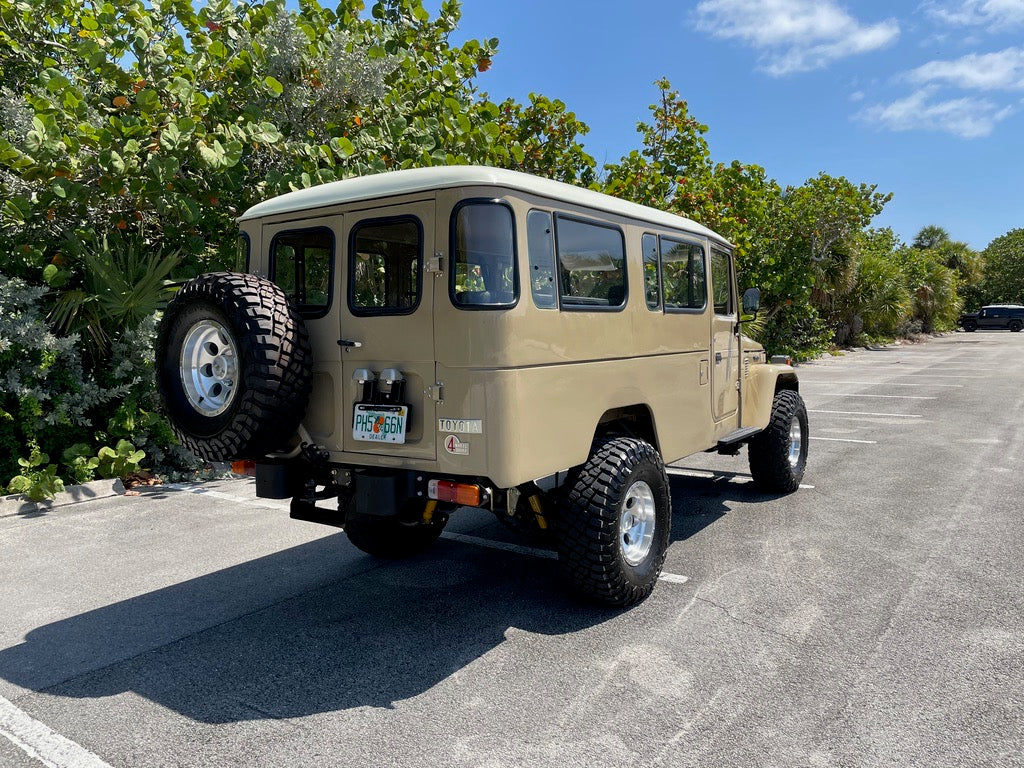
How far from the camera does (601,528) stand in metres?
3.93

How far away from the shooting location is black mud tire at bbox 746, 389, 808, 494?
6.56 meters

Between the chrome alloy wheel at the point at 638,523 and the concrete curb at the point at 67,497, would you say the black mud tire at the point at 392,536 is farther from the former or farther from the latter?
the concrete curb at the point at 67,497

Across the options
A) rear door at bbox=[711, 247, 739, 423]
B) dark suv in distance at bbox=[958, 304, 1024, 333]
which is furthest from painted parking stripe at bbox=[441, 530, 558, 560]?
dark suv in distance at bbox=[958, 304, 1024, 333]

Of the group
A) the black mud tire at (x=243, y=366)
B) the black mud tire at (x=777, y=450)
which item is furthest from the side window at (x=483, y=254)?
the black mud tire at (x=777, y=450)

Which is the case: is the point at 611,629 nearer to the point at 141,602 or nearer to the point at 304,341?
the point at 304,341

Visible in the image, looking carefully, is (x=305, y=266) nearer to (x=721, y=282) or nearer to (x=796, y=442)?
(x=721, y=282)

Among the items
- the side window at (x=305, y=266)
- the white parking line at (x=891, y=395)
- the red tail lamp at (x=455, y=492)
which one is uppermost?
the side window at (x=305, y=266)

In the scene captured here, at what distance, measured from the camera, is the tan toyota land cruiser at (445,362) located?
11.9 ft

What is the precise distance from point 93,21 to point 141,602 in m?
6.06

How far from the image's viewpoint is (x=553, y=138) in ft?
39.7

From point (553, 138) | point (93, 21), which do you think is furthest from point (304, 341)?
point (553, 138)

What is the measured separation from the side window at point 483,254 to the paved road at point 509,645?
1.78 m

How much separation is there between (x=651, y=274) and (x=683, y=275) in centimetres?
59

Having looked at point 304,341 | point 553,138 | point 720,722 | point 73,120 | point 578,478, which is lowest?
point 720,722
